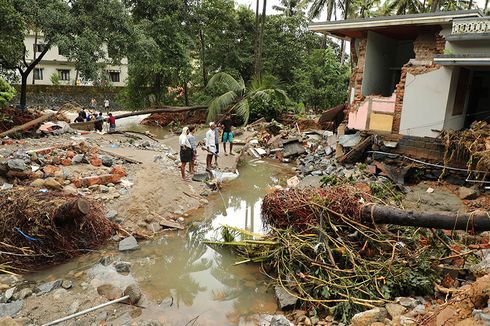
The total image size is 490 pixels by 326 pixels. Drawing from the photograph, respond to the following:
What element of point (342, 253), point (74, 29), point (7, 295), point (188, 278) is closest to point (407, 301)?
point (342, 253)

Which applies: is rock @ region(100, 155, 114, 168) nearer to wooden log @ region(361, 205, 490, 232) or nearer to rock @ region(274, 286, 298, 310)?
rock @ region(274, 286, 298, 310)

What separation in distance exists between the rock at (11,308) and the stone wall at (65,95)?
87.6 ft

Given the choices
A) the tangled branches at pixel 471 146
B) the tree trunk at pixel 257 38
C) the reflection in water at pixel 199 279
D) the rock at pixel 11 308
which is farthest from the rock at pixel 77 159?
the tree trunk at pixel 257 38

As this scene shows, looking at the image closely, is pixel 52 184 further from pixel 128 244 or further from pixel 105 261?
pixel 105 261

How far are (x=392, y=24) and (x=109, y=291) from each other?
10.2m

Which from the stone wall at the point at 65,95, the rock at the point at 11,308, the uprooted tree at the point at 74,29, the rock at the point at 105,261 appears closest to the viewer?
the rock at the point at 11,308

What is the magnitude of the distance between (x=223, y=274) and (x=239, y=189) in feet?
15.7

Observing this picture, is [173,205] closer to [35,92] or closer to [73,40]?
[73,40]

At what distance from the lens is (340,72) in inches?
798

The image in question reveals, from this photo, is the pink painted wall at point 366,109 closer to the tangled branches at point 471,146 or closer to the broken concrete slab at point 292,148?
the tangled branches at point 471,146

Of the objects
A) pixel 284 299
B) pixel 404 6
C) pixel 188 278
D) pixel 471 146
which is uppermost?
pixel 404 6

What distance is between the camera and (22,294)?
502cm

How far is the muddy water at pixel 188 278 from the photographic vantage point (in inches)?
198

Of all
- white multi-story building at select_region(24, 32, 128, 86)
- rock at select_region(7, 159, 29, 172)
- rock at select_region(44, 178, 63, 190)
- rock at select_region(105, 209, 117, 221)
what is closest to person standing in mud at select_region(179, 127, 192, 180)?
rock at select_region(105, 209, 117, 221)
